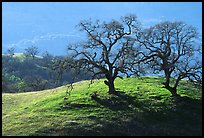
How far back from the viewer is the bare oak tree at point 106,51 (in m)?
49.0

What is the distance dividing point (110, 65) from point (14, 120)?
15.4m

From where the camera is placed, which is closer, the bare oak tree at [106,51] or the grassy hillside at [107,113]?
the grassy hillside at [107,113]

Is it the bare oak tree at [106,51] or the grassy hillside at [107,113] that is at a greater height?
the bare oak tree at [106,51]

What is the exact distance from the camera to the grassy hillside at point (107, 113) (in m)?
37.8

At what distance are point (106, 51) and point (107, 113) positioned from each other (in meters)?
10.5

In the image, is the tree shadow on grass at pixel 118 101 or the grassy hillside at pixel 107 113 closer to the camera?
the grassy hillside at pixel 107 113

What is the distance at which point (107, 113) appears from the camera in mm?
42531

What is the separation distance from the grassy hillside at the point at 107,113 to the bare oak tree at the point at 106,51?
365 cm

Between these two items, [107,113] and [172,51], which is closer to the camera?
[107,113]

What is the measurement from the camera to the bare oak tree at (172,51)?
47.6m

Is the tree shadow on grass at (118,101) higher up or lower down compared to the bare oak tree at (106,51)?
lower down

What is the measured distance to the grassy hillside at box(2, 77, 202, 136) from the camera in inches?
1489

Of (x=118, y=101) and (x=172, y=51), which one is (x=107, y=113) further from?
(x=172, y=51)

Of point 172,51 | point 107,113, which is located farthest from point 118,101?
point 172,51
